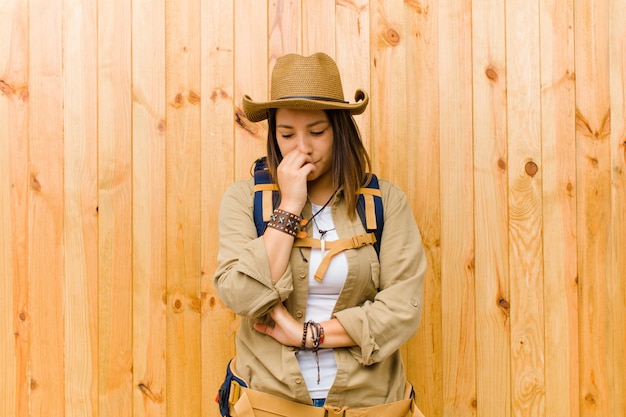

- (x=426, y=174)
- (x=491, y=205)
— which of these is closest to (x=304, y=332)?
(x=426, y=174)

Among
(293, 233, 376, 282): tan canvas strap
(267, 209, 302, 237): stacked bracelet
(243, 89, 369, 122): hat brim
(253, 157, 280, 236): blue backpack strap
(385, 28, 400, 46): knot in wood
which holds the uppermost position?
(385, 28, 400, 46): knot in wood

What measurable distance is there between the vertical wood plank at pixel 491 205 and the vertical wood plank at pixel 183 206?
1.07 m

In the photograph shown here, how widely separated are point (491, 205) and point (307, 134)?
0.94 metres

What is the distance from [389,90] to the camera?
7.49 feet

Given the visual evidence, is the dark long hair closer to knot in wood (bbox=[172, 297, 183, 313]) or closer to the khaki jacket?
the khaki jacket

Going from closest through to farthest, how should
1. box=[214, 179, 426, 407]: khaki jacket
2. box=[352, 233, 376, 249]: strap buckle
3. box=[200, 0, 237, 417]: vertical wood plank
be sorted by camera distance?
box=[214, 179, 426, 407]: khaki jacket → box=[352, 233, 376, 249]: strap buckle → box=[200, 0, 237, 417]: vertical wood plank

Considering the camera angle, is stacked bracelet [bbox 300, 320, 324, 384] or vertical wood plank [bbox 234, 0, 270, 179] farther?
vertical wood plank [bbox 234, 0, 270, 179]

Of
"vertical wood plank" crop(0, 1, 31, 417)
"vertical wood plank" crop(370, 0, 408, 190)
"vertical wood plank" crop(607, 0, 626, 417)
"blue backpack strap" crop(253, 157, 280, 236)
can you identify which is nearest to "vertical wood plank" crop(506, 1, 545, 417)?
"vertical wood plank" crop(607, 0, 626, 417)

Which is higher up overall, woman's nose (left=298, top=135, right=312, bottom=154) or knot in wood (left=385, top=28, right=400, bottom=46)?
knot in wood (left=385, top=28, right=400, bottom=46)

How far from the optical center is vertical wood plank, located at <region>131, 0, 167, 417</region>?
7.45 ft

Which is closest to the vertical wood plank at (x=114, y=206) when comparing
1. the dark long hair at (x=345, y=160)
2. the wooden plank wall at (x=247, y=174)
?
the wooden plank wall at (x=247, y=174)

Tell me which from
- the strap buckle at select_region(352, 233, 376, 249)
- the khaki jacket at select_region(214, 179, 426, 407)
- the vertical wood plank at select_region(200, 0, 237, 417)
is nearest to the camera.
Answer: the khaki jacket at select_region(214, 179, 426, 407)

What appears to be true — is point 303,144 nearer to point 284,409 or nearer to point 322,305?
point 322,305

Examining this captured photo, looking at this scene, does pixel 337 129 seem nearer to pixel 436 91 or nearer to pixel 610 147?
pixel 436 91
